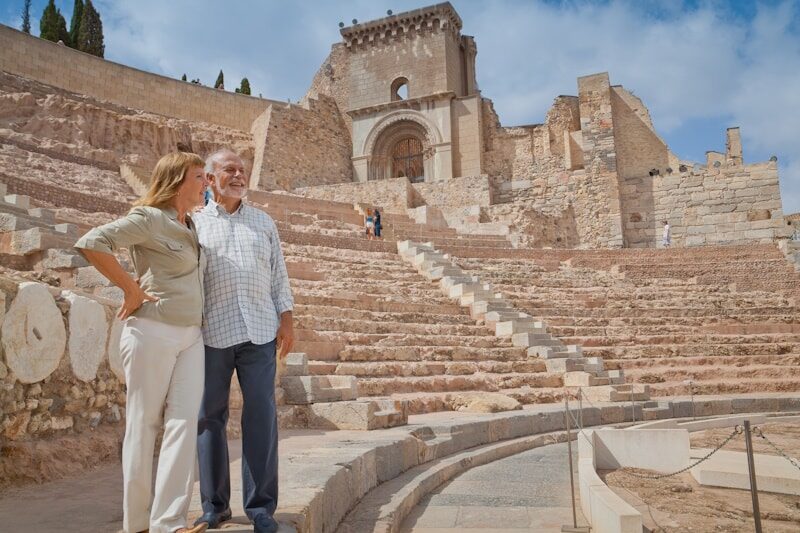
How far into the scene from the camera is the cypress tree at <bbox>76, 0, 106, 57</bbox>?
3196cm

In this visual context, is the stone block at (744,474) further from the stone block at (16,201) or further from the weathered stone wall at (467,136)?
the weathered stone wall at (467,136)

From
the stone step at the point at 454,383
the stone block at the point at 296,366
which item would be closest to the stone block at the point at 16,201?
the stone block at the point at 296,366

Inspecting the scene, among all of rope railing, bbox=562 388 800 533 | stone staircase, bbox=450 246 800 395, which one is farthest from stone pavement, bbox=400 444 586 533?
stone staircase, bbox=450 246 800 395

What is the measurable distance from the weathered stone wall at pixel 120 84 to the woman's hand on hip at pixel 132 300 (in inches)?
956

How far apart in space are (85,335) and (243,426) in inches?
65.3

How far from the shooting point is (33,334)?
3.16 m

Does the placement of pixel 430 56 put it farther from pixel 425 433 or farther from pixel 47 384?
pixel 47 384

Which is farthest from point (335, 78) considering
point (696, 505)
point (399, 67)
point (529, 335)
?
point (696, 505)

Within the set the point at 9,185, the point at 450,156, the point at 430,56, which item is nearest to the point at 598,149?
the point at 450,156

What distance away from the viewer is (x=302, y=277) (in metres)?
11.4

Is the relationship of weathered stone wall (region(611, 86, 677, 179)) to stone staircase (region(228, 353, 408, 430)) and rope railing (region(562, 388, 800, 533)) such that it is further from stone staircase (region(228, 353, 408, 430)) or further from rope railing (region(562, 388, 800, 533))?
rope railing (region(562, 388, 800, 533))

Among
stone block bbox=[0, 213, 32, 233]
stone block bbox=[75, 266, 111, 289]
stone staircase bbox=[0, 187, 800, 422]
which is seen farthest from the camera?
stone staircase bbox=[0, 187, 800, 422]

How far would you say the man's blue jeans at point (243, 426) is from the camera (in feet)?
7.77

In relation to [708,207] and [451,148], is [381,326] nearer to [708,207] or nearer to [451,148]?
[708,207]
